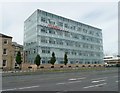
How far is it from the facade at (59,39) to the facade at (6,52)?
1143 cm

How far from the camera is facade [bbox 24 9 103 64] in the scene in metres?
68.6

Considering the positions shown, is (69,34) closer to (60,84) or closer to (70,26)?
(70,26)

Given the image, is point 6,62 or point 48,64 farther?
point 48,64

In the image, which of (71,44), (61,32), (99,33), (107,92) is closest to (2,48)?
(61,32)

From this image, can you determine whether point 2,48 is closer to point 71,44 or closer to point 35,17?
point 35,17

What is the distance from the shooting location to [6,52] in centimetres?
5712

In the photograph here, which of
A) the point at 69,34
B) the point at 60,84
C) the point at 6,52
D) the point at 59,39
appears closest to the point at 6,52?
the point at 6,52

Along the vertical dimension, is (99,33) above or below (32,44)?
above

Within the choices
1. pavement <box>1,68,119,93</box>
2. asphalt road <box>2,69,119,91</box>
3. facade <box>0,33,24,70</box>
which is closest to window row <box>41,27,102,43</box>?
facade <box>0,33,24,70</box>

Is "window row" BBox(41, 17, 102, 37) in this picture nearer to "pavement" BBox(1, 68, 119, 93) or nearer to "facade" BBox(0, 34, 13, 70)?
"facade" BBox(0, 34, 13, 70)

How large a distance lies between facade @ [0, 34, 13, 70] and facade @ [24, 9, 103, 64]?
11426mm

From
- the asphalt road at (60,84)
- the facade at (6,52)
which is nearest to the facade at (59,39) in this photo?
the facade at (6,52)

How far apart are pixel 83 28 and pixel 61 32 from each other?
49.3 ft

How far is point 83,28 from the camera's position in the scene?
87.9m
